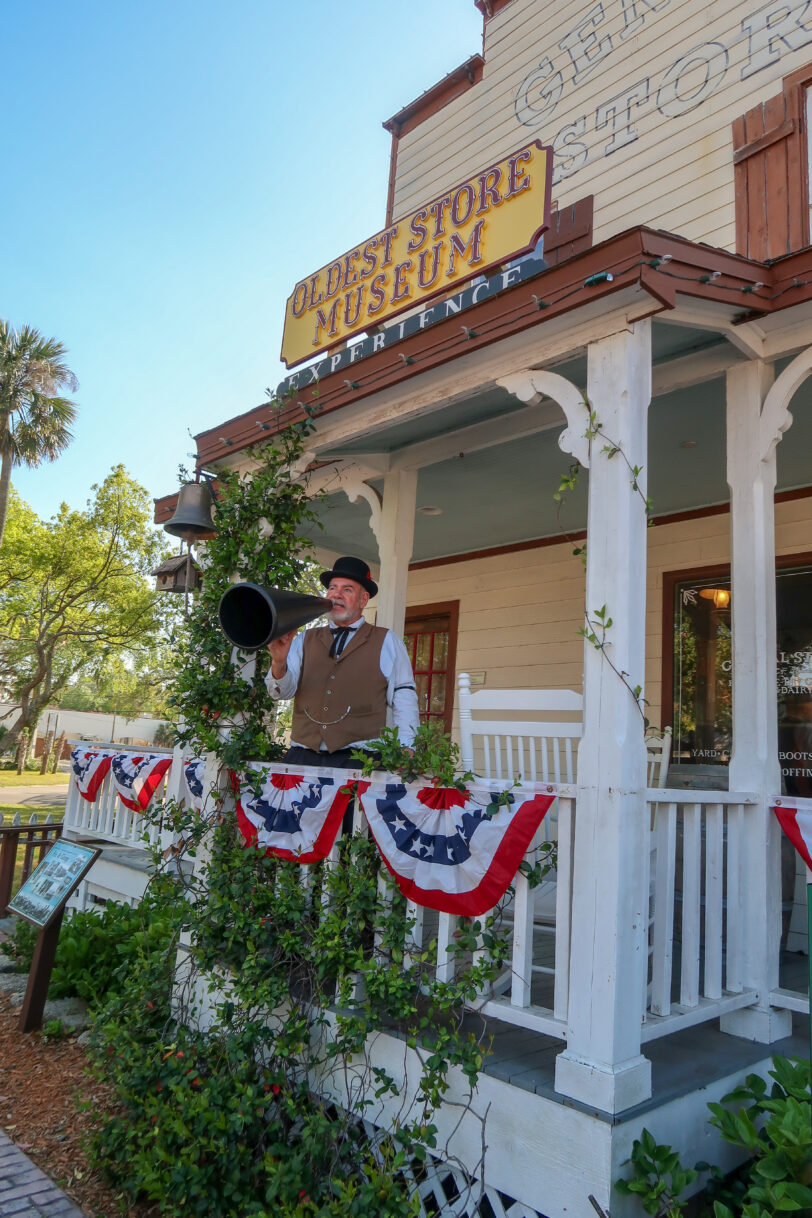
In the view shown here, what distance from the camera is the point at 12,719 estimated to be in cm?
4047

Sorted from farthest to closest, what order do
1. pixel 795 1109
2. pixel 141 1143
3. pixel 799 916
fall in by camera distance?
1. pixel 799 916
2. pixel 141 1143
3. pixel 795 1109

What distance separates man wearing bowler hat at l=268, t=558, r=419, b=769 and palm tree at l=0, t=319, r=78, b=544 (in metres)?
18.0

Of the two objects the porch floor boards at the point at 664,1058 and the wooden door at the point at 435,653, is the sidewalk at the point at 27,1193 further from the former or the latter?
the wooden door at the point at 435,653

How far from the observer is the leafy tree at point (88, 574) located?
17.5 metres

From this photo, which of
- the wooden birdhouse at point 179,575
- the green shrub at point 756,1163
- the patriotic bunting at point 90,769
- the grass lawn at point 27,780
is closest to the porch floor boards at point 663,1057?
the green shrub at point 756,1163

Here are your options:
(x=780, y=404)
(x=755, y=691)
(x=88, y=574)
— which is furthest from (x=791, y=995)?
(x=88, y=574)

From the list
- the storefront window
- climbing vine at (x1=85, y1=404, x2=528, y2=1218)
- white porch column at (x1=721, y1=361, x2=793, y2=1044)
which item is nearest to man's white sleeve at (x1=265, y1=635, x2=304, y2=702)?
climbing vine at (x1=85, y1=404, x2=528, y2=1218)

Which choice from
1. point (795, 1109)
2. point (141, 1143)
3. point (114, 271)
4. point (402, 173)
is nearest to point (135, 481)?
point (114, 271)

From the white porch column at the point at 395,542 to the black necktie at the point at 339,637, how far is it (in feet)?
3.41

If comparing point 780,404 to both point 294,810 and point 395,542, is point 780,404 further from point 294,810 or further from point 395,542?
point 294,810

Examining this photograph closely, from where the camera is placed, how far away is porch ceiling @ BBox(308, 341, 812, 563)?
13.1ft

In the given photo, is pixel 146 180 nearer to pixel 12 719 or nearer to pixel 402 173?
pixel 402 173

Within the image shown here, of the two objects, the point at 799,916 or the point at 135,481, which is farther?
the point at 135,481

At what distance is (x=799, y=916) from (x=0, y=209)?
17.7 metres
